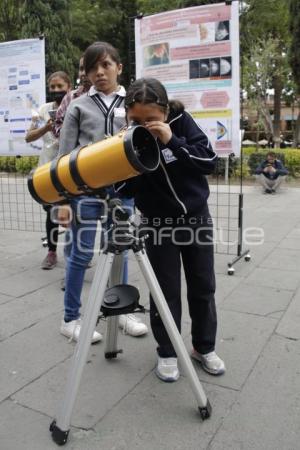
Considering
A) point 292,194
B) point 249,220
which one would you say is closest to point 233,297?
point 249,220

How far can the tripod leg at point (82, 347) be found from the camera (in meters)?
1.97

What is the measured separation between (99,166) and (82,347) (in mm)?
753

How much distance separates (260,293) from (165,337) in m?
1.52

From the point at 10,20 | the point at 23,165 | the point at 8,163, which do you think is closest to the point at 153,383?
the point at 23,165

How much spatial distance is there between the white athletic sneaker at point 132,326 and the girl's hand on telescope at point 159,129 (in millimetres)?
1472

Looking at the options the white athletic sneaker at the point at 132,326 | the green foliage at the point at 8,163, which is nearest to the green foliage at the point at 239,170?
the green foliage at the point at 8,163

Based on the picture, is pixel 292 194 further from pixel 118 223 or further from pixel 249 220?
pixel 118 223

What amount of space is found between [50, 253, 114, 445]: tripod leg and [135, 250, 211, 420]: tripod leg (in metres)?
0.16

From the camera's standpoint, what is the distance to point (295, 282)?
13.4ft

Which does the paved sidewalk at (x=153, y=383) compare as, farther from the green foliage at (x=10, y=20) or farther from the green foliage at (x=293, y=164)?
the green foliage at (x=10, y=20)

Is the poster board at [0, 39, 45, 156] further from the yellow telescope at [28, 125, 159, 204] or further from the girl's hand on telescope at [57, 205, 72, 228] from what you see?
the yellow telescope at [28, 125, 159, 204]

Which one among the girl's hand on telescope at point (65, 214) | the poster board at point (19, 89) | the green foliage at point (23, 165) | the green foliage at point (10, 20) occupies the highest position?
the green foliage at point (10, 20)

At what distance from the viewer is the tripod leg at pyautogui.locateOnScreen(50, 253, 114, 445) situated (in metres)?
1.97

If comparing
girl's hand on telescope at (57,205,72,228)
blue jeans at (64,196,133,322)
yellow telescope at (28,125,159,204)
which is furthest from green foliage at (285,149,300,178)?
yellow telescope at (28,125,159,204)
